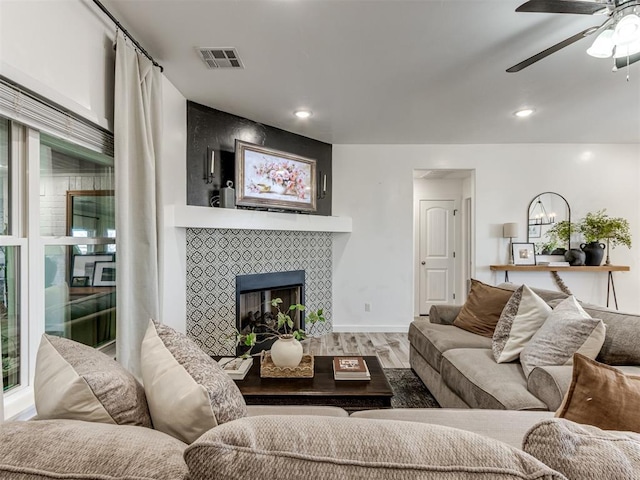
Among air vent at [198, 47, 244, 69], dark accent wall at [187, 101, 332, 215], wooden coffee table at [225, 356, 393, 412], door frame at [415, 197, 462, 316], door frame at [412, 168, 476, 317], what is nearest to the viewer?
wooden coffee table at [225, 356, 393, 412]

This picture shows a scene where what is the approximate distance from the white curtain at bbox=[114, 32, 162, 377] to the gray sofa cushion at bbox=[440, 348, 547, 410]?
186cm

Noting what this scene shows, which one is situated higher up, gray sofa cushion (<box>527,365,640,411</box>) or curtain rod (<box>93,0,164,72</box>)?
curtain rod (<box>93,0,164,72</box>)

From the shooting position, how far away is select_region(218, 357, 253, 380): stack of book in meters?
1.92

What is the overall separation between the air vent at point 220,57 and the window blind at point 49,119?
0.83 metres

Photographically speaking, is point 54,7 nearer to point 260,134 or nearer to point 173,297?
point 173,297

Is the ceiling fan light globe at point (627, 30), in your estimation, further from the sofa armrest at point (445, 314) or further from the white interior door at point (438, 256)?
the white interior door at point (438, 256)

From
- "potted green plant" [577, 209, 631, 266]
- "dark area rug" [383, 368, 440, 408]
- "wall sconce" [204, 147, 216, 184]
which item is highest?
"wall sconce" [204, 147, 216, 184]

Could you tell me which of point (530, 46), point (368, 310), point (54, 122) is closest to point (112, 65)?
point (54, 122)

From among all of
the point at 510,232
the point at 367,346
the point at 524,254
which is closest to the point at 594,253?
the point at 524,254

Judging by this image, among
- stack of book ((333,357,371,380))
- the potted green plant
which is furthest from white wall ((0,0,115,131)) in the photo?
the potted green plant

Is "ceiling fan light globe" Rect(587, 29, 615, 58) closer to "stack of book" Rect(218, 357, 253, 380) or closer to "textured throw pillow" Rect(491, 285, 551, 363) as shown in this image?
"textured throw pillow" Rect(491, 285, 551, 363)

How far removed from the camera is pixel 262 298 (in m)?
3.86

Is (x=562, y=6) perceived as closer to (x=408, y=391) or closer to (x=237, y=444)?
(x=237, y=444)

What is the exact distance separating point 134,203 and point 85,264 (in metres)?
0.44
